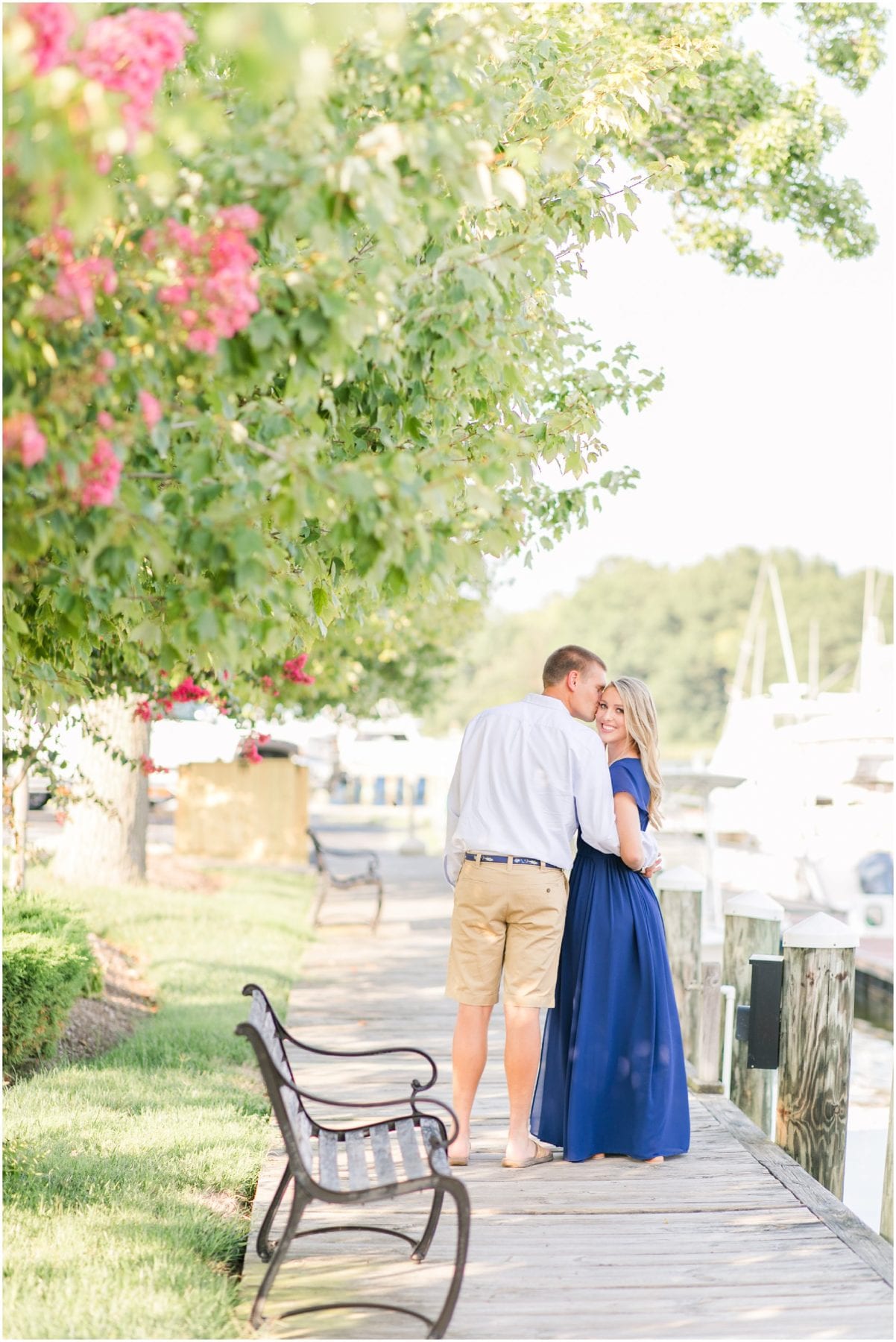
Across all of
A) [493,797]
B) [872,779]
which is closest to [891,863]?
[872,779]

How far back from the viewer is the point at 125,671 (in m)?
7.05

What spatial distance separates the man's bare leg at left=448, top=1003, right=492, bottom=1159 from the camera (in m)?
5.17

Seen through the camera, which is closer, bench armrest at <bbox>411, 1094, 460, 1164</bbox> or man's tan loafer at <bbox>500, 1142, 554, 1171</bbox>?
bench armrest at <bbox>411, 1094, 460, 1164</bbox>

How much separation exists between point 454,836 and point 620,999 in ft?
3.16

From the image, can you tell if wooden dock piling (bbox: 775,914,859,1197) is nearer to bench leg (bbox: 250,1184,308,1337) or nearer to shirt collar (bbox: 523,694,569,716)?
shirt collar (bbox: 523,694,569,716)

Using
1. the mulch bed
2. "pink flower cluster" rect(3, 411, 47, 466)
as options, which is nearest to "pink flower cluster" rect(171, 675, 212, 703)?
the mulch bed

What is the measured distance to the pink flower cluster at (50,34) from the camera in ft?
8.27

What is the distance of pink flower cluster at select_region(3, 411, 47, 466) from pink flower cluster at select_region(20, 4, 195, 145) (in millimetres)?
636

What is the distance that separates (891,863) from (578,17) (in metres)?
17.2

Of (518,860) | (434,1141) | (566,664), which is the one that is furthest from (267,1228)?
(566,664)

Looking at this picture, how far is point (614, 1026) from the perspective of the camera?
209 inches

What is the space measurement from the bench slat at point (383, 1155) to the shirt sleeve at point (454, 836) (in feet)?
3.45

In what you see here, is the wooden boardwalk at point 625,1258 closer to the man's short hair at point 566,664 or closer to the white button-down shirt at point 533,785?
the white button-down shirt at point 533,785

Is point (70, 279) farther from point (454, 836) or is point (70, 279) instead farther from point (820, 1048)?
point (820, 1048)
